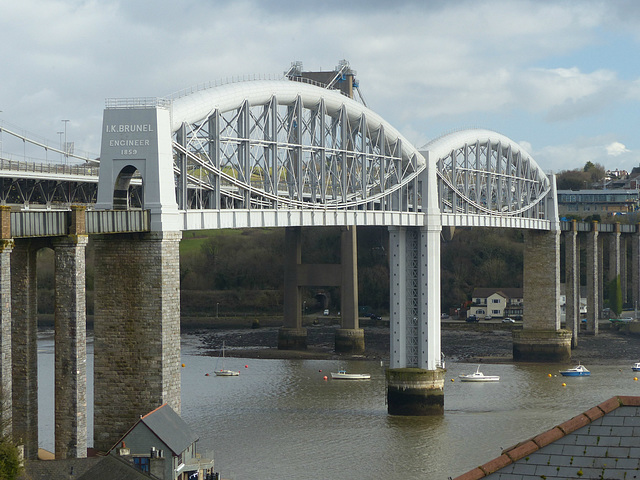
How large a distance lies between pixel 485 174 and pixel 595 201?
7957 centimetres

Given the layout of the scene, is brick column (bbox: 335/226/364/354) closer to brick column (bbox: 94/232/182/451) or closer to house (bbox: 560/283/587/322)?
house (bbox: 560/283/587/322)

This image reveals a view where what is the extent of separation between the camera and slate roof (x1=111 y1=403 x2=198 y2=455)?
4053cm

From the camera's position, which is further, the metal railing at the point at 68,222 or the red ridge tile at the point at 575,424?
the metal railing at the point at 68,222

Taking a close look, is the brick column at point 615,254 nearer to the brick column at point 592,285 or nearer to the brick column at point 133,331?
the brick column at point 592,285

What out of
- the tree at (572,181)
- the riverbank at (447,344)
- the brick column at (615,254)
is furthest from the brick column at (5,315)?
the tree at (572,181)

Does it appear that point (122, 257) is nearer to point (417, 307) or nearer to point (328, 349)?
point (417, 307)

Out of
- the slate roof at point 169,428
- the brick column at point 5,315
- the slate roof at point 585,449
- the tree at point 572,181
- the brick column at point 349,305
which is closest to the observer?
the slate roof at point 585,449

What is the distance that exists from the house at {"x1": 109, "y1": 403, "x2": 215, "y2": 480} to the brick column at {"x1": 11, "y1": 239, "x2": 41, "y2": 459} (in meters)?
3.52

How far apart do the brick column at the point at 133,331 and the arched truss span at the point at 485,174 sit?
29.1m

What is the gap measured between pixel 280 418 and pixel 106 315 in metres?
19.5

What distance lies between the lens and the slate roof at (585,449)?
63.1ft

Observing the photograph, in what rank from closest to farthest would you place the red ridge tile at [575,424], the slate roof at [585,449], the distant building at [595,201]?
the slate roof at [585,449] < the red ridge tile at [575,424] < the distant building at [595,201]

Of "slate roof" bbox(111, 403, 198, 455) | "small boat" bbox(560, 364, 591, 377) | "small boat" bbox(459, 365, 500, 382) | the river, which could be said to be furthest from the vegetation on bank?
"slate roof" bbox(111, 403, 198, 455)

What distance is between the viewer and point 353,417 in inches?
2459
